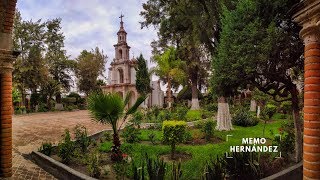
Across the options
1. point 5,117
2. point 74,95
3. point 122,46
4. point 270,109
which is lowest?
point 270,109

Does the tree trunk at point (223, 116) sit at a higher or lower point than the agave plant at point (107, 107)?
lower

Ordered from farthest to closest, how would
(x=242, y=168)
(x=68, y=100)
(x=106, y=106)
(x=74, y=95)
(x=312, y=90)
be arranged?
(x=74, y=95) → (x=68, y=100) → (x=106, y=106) → (x=242, y=168) → (x=312, y=90)

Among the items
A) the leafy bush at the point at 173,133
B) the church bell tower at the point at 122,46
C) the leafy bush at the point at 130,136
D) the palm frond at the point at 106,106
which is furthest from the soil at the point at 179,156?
the church bell tower at the point at 122,46

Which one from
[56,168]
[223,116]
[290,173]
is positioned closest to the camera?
[290,173]

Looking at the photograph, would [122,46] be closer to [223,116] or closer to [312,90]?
[223,116]

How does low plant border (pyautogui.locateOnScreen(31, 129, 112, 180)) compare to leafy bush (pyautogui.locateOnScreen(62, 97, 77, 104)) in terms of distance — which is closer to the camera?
low plant border (pyautogui.locateOnScreen(31, 129, 112, 180))

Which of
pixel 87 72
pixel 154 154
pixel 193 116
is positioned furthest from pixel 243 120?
pixel 87 72

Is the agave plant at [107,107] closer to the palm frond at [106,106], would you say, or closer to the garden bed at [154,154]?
the palm frond at [106,106]

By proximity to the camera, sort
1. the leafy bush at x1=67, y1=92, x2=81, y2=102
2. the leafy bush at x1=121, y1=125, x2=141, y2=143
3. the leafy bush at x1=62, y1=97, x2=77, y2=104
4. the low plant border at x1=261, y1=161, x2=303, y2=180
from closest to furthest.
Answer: the low plant border at x1=261, y1=161, x2=303, y2=180
the leafy bush at x1=121, y1=125, x2=141, y2=143
the leafy bush at x1=62, y1=97, x2=77, y2=104
the leafy bush at x1=67, y1=92, x2=81, y2=102

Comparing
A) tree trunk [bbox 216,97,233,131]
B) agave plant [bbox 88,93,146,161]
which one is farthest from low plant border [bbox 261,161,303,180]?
tree trunk [bbox 216,97,233,131]

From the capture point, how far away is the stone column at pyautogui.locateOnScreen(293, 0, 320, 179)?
3.98 meters

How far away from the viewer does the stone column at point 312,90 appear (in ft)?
13.1

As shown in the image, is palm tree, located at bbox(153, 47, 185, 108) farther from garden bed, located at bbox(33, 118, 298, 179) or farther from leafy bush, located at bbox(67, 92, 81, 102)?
leafy bush, located at bbox(67, 92, 81, 102)

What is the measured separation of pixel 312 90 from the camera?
402cm
